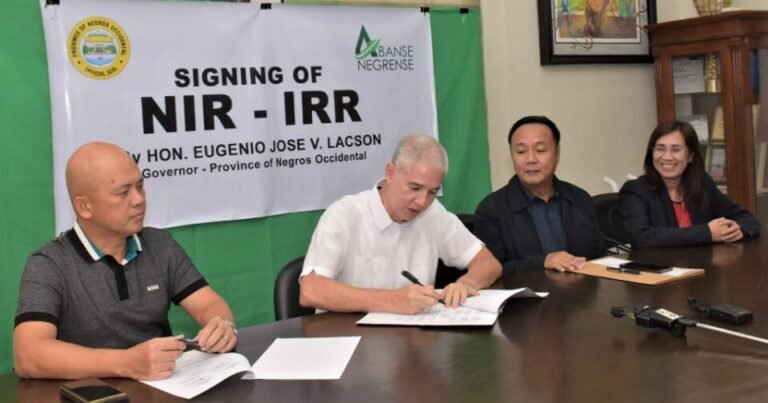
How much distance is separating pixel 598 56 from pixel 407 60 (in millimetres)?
1351

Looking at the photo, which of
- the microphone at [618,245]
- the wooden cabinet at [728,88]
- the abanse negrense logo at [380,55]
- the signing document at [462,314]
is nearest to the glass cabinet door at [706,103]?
the wooden cabinet at [728,88]

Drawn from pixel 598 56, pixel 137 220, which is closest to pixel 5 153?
pixel 137 220

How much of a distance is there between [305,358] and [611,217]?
6.82 feet

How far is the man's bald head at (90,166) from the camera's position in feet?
6.46

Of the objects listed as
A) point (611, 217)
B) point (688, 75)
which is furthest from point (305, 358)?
point (688, 75)

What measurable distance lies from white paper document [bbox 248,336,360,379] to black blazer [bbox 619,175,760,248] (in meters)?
1.58

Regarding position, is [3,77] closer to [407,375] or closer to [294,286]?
[294,286]

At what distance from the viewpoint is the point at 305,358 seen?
1.72 m

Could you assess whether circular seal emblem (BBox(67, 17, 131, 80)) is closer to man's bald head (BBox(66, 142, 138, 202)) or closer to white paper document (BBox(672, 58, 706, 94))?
man's bald head (BBox(66, 142, 138, 202))

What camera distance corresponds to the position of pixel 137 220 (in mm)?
2018

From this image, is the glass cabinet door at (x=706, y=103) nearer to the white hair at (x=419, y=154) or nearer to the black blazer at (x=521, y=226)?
the black blazer at (x=521, y=226)

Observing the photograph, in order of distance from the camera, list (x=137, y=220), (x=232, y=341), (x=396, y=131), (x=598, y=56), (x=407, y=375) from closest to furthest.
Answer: (x=407, y=375) → (x=232, y=341) → (x=137, y=220) → (x=396, y=131) → (x=598, y=56)

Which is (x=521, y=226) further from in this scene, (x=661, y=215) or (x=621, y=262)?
(x=661, y=215)

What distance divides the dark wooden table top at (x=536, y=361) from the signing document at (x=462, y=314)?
1.1 inches
